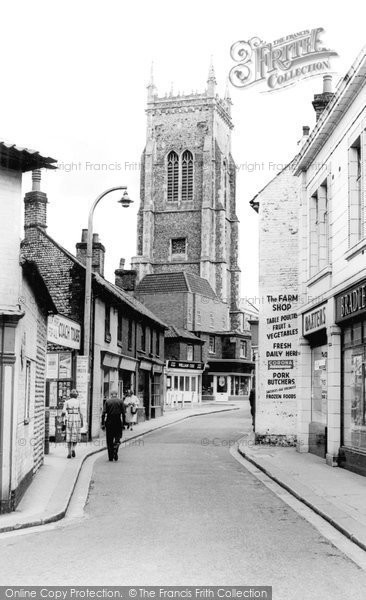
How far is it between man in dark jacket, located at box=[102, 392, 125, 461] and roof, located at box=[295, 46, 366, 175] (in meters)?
7.77

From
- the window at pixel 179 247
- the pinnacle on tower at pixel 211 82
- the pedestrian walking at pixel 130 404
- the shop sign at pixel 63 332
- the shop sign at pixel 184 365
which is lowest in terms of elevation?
the pedestrian walking at pixel 130 404

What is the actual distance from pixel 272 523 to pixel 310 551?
1751mm

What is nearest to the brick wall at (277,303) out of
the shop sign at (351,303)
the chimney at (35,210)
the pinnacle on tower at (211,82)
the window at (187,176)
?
the shop sign at (351,303)

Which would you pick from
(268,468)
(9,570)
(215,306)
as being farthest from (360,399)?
(215,306)

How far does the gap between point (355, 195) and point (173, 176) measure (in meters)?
77.0

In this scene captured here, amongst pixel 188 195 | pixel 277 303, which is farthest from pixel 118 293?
pixel 188 195

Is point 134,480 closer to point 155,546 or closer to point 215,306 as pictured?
point 155,546

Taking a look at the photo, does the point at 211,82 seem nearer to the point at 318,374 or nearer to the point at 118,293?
the point at 118,293

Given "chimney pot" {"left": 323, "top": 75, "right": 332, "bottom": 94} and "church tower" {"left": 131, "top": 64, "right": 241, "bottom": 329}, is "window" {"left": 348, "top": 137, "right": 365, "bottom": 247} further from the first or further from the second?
"church tower" {"left": 131, "top": 64, "right": 241, "bottom": 329}

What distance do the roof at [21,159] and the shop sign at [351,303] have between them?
22.0 feet

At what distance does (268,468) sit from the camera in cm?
1622

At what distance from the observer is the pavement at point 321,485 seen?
396 inches

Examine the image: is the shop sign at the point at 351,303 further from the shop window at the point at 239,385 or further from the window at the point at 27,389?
the shop window at the point at 239,385

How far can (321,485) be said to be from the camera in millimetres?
13594
